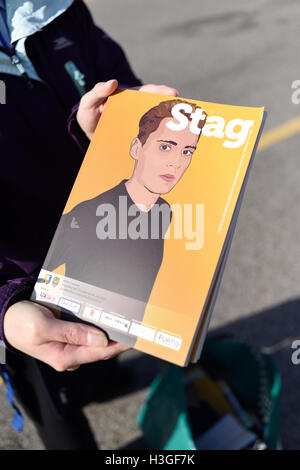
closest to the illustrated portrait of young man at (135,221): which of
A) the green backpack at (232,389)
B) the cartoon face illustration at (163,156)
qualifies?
the cartoon face illustration at (163,156)

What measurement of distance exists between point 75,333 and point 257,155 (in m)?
2.78

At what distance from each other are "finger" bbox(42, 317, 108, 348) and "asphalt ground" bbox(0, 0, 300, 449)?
1.21m

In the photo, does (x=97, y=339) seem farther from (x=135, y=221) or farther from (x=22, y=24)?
(x=22, y=24)

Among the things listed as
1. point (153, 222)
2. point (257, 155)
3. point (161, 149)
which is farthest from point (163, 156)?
point (257, 155)

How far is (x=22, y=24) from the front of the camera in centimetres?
117

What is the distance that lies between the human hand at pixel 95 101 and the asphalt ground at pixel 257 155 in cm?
149

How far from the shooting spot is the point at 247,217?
2.98m

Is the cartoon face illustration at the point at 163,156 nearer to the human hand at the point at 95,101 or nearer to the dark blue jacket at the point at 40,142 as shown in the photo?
the human hand at the point at 95,101

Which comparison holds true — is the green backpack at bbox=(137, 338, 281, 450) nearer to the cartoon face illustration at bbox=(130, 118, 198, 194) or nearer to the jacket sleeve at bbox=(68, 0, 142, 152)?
the cartoon face illustration at bbox=(130, 118, 198, 194)

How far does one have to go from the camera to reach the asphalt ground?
2.14 metres

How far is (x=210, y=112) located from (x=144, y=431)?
1.51 meters
